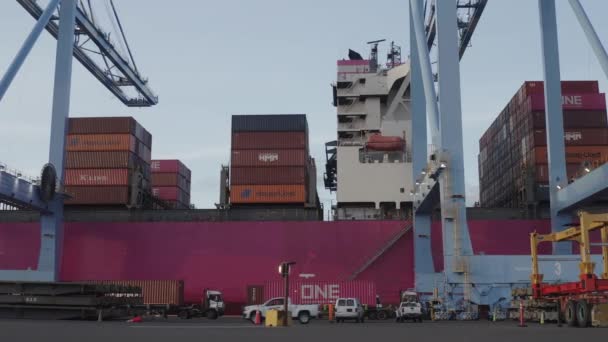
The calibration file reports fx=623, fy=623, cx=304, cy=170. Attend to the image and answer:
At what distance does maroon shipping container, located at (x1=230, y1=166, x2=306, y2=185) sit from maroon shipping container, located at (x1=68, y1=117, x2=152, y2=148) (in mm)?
7558

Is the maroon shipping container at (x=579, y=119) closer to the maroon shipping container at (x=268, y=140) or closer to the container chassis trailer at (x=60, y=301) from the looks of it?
the maroon shipping container at (x=268, y=140)

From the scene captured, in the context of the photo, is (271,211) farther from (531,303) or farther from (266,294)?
(531,303)

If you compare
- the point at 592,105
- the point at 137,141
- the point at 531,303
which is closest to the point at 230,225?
the point at 137,141

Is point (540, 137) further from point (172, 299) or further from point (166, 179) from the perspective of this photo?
point (166, 179)

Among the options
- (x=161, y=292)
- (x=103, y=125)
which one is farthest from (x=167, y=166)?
(x=161, y=292)

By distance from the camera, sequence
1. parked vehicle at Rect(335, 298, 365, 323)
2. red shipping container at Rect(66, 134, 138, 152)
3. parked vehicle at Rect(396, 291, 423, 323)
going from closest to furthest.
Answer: parked vehicle at Rect(335, 298, 365, 323), parked vehicle at Rect(396, 291, 423, 323), red shipping container at Rect(66, 134, 138, 152)

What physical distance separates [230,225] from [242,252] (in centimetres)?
198

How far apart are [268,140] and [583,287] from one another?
2584 centimetres

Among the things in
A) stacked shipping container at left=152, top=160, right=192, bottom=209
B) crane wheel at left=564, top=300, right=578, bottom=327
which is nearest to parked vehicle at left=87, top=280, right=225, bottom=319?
crane wheel at left=564, top=300, right=578, bottom=327

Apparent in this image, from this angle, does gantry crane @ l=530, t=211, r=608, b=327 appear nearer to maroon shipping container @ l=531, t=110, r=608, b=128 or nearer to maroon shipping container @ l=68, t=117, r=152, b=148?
maroon shipping container @ l=531, t=110, r=608, b=128

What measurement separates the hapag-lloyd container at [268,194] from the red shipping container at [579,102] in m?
16.5

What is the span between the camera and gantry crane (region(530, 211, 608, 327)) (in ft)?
61.9

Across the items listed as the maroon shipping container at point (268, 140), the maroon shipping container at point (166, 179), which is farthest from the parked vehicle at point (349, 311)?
the maroon shipping container at point (166, 179)

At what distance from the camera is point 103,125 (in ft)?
137
